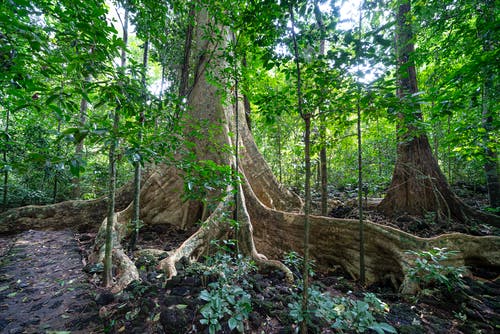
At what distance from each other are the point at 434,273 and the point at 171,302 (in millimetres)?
3026

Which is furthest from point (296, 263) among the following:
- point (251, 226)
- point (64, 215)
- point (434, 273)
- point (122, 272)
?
point (64, 215)

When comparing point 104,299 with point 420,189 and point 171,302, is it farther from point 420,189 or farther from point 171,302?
point 420,189

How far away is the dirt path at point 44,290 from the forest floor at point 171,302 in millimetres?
10

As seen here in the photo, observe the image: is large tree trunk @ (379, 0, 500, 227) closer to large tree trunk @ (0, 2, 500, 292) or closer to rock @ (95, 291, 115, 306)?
large tree trunk @ (0, 2, 500, 292)

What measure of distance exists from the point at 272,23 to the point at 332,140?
76.8 inches

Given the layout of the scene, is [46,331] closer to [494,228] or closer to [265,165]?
[265,165]

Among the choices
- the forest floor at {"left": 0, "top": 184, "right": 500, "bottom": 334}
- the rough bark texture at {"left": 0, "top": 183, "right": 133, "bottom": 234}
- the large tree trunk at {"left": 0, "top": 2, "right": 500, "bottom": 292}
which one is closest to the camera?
the forest floor at {"left": 0, "top": 184, "right": 500, "bottom": 334}

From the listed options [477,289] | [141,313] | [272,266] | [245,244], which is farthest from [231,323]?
[477,289]

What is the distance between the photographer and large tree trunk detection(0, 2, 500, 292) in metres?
3.19

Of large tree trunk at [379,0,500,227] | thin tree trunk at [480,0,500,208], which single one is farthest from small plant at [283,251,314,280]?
large tree trunk at [379,0,500,227]

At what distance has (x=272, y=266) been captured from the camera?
3.28 m

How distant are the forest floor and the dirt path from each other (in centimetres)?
1

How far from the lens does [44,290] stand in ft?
9.20

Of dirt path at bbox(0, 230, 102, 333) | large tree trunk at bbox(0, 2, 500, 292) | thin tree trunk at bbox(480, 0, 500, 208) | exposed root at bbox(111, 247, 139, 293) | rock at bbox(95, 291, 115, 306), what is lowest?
dirt path at bbox(0, 230, 102, 333)
